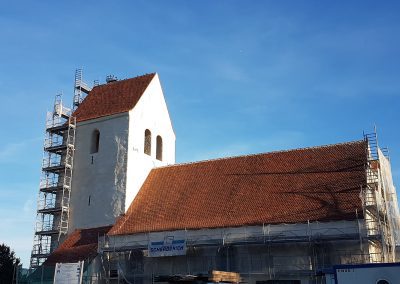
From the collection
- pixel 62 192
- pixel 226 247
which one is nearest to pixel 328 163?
pixel 226 247

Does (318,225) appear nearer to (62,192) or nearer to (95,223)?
(95,223)

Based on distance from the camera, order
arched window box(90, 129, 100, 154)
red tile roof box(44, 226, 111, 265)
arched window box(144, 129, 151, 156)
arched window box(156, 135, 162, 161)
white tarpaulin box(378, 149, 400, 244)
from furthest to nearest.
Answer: arched window box(156, 135, 162, 161) < arched window box(144, 129, 151, 156) < arched window box(90, 129, 100, 154) < red tile roof box(44, 226, 111, 265) < white tarpaulin box(378, 149, 400, 244)

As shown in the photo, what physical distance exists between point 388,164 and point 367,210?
7.36 metres

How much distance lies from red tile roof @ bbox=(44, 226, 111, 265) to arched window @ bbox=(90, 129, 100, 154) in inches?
206

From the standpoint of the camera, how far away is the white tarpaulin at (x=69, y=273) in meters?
24.6

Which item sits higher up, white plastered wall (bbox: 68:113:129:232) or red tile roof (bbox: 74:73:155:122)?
red tile roof (bbox: 74:73:155:122)

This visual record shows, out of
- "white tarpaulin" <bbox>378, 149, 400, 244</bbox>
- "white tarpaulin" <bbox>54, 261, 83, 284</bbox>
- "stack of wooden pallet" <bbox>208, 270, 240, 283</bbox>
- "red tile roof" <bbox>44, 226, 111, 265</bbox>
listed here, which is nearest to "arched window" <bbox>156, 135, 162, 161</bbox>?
"red tile roof" <bbox>44, 226, 111, 265</bbox>

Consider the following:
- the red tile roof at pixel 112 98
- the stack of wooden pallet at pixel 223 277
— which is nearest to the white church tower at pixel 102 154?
the red tile roof at pixel 112 98

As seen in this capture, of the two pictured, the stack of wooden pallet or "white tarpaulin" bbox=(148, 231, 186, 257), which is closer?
the stack of wooden pallet

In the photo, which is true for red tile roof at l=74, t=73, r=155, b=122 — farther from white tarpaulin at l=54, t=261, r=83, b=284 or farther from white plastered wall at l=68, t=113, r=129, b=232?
white tarpaulin at l=54, t=261, r=83, b=284

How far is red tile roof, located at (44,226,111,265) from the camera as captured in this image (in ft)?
91.5

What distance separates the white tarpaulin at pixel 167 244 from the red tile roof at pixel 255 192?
411 mm

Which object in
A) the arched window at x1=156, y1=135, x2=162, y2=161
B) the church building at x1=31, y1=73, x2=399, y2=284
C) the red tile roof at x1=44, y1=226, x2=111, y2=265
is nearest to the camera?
the church building at x1=31, y1=73, x2=399, y2=284

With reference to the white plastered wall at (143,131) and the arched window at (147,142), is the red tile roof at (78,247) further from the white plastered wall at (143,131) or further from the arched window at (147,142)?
the arched window at (147,142)
